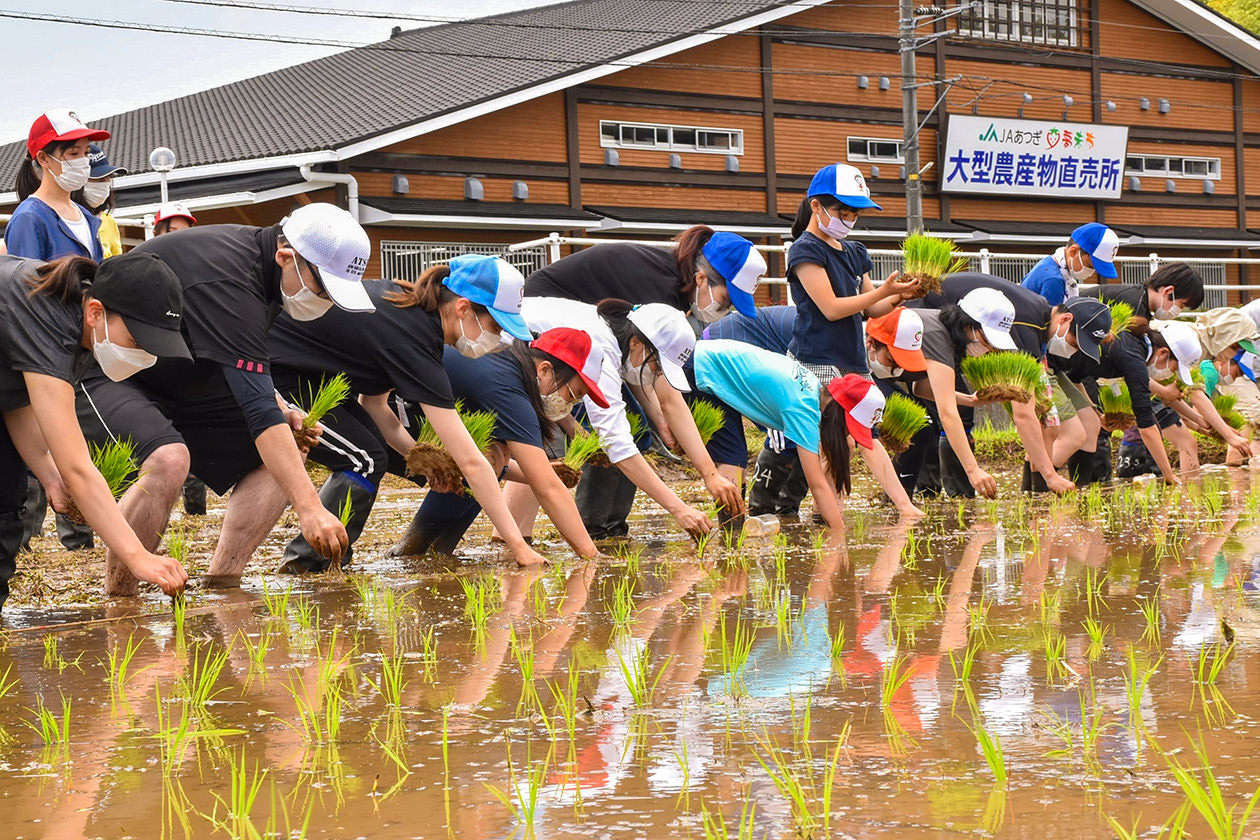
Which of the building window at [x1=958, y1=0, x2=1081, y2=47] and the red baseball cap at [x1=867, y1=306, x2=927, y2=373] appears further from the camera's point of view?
the building window at [x1=958, y1=0, x2=1081, y2=47]

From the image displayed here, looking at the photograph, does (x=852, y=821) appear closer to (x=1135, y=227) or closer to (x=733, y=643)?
(x=733, y=643)

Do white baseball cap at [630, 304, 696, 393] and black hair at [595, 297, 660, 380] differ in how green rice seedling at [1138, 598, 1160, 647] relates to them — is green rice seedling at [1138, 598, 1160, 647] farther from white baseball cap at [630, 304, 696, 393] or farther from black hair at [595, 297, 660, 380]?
black hair at [595, 297, 660, 380]

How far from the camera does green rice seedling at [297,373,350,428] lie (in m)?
4.90

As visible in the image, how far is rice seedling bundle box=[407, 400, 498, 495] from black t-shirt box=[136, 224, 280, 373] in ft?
3.13

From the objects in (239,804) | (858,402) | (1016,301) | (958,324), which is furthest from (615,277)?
(239,804)

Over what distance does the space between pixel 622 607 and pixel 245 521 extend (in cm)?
170

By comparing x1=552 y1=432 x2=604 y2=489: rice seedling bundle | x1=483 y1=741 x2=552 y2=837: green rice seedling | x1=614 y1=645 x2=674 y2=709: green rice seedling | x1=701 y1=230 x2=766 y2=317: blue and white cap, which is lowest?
x1=483 y1=741 x2=552 y2=837: green rice seedling

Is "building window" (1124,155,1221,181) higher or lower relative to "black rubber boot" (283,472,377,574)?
higher

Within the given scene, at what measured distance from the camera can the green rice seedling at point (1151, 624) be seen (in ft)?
9.98

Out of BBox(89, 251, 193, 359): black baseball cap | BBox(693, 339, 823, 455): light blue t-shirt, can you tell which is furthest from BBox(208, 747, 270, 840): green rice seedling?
BBox(693, 339, 823, 455): light blue t-shirt

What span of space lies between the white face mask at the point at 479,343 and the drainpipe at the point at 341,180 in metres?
11.0

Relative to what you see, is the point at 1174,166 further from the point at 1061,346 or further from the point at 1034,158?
the point at 1061,346

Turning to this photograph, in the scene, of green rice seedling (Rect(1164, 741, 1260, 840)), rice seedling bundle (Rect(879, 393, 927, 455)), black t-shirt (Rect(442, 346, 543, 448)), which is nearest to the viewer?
green rice seedling (Rect(1164, 741, 1260, 840))

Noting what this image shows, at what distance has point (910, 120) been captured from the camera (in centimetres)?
1805
